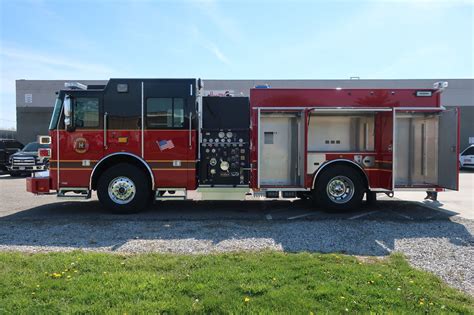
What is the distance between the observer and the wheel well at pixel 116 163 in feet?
28.4

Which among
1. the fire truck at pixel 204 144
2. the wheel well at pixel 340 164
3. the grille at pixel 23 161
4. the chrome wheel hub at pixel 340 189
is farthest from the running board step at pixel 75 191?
the grille at pixel 23 161

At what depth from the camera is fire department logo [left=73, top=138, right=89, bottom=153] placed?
8.68 m

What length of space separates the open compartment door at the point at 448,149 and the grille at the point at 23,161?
718 inches

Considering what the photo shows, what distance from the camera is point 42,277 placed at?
4.45 metres

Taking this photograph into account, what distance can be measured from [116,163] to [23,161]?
44.1ft

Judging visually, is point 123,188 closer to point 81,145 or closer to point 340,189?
point 81,145

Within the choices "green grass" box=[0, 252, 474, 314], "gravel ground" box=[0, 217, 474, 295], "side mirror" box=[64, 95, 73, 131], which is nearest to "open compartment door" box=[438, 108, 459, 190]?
"gravel ground" box=[0, 217, 474, 295]

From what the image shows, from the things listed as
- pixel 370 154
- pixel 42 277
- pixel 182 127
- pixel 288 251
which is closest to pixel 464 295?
pixel 288 251

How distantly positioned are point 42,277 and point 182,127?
4836mm

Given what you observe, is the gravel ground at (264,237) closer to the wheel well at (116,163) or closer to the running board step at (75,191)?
the running board step at (75,191)

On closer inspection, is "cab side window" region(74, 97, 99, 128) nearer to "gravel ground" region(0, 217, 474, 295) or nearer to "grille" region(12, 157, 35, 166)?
"gravel ground" region(0, 217, 474, 295)

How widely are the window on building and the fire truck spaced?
2cm

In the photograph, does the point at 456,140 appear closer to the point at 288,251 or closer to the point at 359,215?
the point at 359,215

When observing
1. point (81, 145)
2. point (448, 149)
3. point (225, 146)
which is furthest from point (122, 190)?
point (448, 149)
